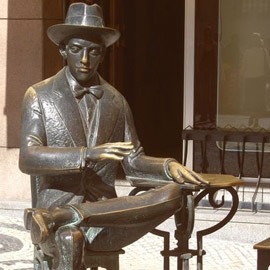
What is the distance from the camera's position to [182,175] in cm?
660

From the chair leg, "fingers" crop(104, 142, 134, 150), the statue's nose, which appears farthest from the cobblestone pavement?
"fingers" crop(104, 142, 134, 150)

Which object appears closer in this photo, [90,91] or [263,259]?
[90,91]

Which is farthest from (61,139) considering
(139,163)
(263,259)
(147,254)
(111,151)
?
(147,254)

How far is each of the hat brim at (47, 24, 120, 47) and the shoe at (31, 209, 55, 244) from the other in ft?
3.79

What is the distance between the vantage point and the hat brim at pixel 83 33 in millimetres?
6383

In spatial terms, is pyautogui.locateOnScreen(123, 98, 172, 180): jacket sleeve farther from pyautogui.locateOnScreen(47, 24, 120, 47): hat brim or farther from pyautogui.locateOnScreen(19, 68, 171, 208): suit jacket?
pyautogui.locateOnScreen(47, 24, 120, 47): hat brim

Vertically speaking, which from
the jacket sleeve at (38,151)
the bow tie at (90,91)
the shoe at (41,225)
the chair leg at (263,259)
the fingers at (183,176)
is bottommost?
the chair leg at (263,259)

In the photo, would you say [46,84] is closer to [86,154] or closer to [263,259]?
[86,154]

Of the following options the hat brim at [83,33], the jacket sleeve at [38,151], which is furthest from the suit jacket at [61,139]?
the hat brim at [83,33]

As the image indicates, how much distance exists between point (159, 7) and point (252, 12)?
4.20 meters

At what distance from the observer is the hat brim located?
6383 millimetres

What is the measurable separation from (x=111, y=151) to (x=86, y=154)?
171 millimetres

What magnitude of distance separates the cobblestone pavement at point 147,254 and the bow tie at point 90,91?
294 centimetres

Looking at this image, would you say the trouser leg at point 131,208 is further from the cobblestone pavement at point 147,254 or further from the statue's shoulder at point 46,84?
the cobblestone pavement at point 147,254
